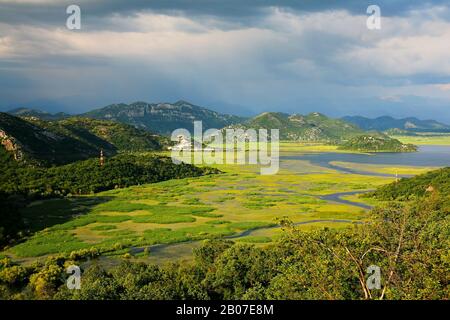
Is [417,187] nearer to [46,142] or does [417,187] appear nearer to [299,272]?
[299,272]

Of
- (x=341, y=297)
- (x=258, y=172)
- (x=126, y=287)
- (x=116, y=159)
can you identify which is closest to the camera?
(x=341, y=297)

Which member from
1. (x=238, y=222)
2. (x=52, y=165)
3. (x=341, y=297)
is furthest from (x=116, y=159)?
(x=341, y=297)

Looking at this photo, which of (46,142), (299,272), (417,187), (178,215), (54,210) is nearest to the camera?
(299,272)

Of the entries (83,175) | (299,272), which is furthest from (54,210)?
(299,272)

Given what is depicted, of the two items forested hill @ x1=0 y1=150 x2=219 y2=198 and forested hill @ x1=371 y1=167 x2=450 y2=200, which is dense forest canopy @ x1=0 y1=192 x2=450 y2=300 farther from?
forested hill @ x1=0 y1=150 x2=219 y2=198

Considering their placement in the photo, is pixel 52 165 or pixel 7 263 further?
pixel 52 165

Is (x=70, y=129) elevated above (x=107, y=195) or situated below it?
above
